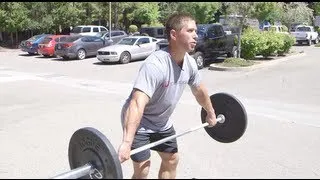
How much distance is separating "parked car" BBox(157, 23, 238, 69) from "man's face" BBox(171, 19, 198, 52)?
14.6m

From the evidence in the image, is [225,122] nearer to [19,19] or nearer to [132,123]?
[132,123]

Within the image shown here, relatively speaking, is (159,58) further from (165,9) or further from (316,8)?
(316,8)

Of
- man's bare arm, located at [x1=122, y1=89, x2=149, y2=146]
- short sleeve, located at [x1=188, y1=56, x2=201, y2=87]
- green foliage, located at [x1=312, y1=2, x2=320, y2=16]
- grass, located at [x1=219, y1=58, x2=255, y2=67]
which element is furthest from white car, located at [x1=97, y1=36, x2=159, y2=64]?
green foliage, located at [x1=312, y1=2, x2=320, y2=16]

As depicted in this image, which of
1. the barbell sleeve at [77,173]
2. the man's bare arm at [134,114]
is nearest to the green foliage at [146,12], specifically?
the man's bare arm at [134,114]

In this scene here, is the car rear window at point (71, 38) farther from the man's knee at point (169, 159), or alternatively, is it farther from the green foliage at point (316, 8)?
the green foliage at point (316, 8)

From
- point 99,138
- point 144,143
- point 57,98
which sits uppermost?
point 99,138

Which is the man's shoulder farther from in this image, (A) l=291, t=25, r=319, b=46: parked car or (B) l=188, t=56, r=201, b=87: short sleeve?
(A) l=291, t=25, r=319, b=46: parked car

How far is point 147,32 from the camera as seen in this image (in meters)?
30.6

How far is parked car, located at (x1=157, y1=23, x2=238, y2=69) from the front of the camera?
60.6ft

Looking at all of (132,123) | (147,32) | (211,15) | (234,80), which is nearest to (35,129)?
(132,123)

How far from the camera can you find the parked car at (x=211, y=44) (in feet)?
60.6

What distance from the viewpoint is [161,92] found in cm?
338

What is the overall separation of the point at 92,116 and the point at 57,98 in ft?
9.69

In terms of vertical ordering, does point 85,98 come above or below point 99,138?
below
